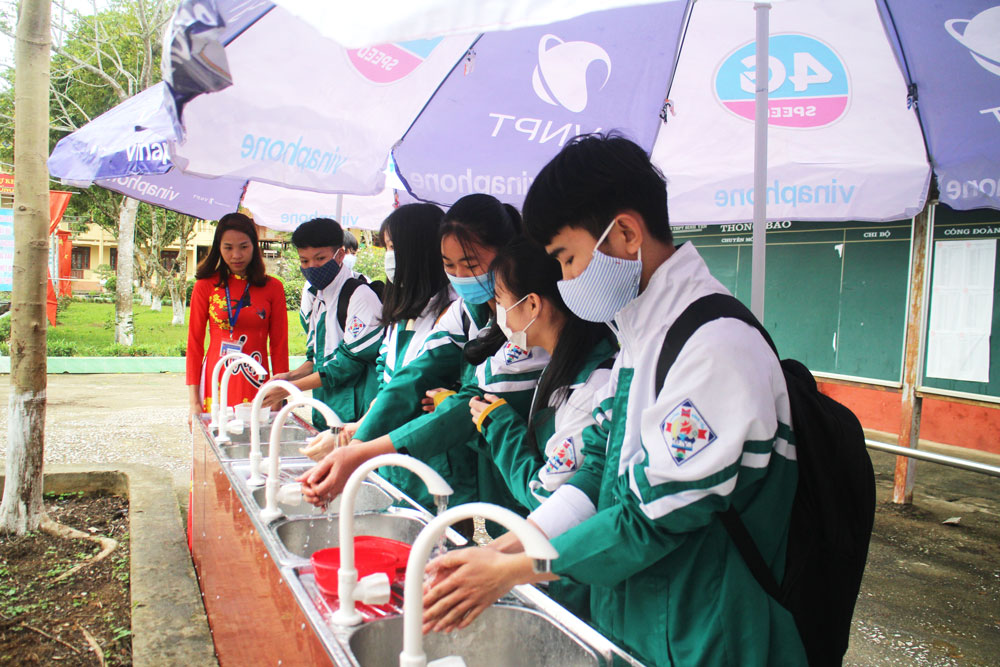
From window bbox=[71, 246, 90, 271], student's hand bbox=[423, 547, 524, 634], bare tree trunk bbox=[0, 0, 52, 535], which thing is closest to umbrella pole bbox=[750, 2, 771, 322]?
student's hand bbox=[423, 547, 524, 634]

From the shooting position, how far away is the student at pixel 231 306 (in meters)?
4.20

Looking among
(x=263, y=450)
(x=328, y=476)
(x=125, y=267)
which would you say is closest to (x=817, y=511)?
(x=328, y=476)

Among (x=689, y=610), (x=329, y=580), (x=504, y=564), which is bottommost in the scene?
(x=329, y=580)

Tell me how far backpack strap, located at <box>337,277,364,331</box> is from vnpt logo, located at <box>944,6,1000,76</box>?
2903mm

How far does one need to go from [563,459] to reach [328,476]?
0.67 meters

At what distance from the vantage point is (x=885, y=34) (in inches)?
135

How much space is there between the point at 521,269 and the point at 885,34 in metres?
2.64

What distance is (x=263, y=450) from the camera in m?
3.24

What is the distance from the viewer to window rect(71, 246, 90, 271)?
4250cm

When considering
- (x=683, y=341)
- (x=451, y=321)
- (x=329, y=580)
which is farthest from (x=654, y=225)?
(x=451, y=321)

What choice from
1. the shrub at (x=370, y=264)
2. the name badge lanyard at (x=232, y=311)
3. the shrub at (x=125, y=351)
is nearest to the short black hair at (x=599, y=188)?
the name badge lanyard at (x=232, y=311)

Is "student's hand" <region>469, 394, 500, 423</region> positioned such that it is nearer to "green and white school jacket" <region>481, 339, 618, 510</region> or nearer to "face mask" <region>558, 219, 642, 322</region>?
"green and white school jacket" <region>481, 339, 618, 510</region>

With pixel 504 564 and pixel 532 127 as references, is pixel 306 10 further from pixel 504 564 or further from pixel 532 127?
pixel 532 127

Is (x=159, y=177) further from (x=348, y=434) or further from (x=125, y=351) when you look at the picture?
(x=125, y=351)
